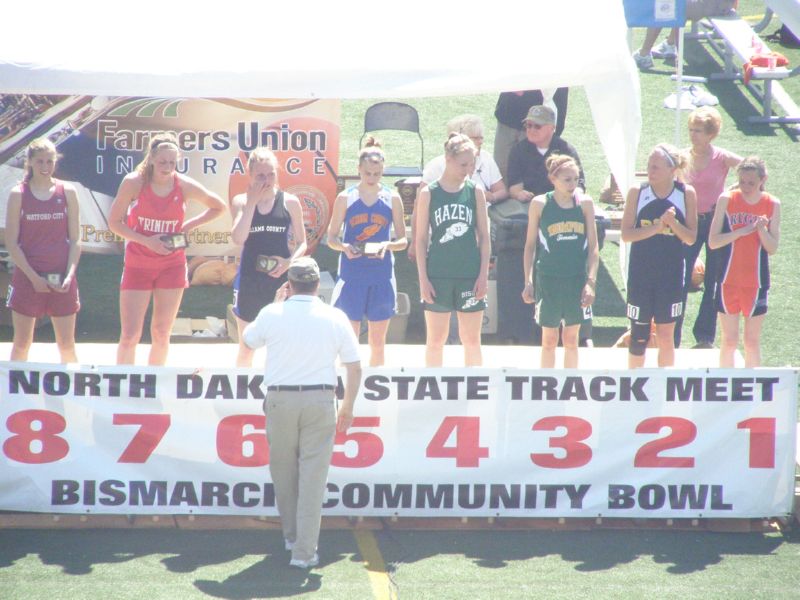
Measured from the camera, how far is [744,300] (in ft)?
24.8

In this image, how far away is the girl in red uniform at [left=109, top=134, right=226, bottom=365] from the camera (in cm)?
706

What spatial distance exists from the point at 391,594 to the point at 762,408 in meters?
2.42

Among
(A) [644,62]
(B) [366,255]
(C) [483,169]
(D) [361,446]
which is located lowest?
(D) [361,446]

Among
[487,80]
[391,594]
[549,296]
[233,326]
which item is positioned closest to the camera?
[391,594]

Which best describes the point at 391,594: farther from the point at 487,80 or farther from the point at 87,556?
the point at 487,80

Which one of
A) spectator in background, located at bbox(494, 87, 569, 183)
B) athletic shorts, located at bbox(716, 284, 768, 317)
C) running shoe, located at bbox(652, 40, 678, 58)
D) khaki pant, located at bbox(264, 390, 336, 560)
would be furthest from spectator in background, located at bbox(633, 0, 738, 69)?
khaki pant, located at bbox(264, 390, 336, 560)

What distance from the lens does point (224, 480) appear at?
21.8 ft

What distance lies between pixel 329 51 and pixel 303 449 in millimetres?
3026

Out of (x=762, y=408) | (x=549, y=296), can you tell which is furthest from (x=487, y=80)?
(x=762, y=408)

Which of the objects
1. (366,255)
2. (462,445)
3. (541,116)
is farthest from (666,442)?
(541,116)

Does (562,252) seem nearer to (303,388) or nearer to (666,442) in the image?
(666,442)

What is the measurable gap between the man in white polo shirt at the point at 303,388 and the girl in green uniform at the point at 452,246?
4.42 ft

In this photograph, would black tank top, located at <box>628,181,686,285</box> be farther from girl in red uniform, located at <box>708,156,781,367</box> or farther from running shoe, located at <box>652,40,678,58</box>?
running shoe, located at <box>652,40,678,58</box>

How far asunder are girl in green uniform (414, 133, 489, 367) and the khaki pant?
1.48 meters
